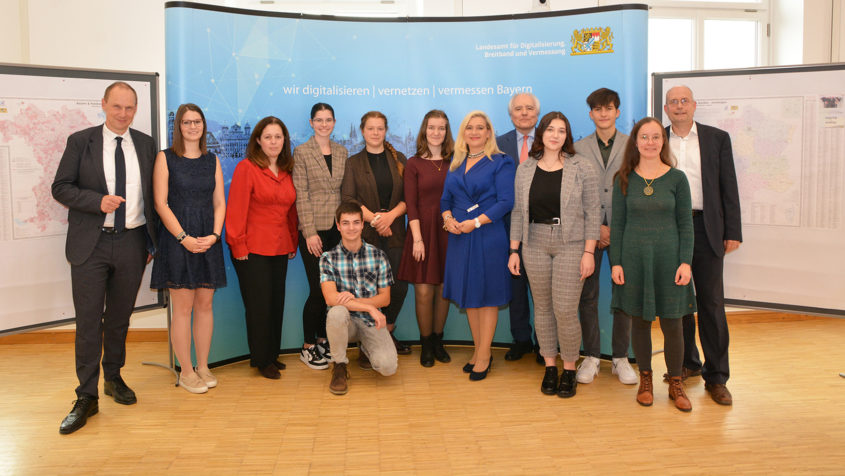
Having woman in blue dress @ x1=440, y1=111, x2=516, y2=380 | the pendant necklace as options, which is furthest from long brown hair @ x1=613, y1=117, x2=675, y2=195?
woman in blue dress @ x1=440, y1=111, x2=516, y2=380

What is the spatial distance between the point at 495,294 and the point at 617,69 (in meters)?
1.75

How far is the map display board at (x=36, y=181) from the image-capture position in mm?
3133

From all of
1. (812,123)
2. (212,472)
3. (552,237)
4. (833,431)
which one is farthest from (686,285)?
(212,472)

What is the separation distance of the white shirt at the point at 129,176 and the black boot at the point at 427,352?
195 centimetres

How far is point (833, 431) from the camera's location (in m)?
2.83

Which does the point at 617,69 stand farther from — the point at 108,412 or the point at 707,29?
the point at 108,412

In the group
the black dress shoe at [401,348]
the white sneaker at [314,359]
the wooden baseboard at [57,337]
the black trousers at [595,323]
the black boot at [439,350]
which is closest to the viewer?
the black trousers at [595,323]

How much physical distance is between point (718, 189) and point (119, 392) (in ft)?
11.9

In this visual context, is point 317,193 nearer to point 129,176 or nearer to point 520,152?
point 129,176

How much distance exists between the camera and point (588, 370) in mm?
3602

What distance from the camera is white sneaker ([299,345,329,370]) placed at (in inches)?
152

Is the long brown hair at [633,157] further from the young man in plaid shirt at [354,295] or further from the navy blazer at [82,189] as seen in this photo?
the navy blazer at [82,189]

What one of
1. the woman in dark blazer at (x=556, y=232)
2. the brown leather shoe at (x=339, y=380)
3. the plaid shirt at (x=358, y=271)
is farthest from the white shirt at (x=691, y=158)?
the brown leather shoe at (x=339, y=380)

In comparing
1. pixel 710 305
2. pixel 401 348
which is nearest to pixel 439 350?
pixel 401 348
